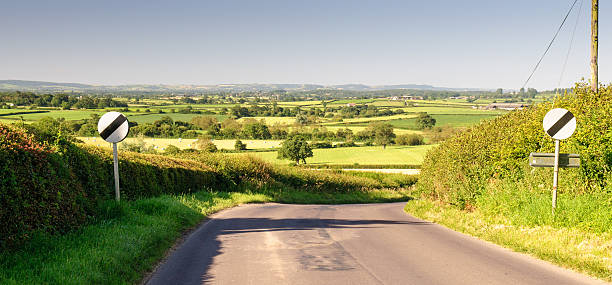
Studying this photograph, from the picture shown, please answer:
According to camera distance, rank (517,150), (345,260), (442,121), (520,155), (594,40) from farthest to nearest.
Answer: (442,121), (594,40), (520,155), (517,150), (345,260)

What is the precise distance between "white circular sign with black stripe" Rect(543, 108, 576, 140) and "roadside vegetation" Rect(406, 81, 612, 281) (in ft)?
4.09

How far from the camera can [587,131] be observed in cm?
1082

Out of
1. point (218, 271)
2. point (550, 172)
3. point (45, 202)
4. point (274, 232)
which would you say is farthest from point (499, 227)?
point (45, 202)

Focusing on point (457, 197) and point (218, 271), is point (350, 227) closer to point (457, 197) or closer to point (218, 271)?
point (457, 197)

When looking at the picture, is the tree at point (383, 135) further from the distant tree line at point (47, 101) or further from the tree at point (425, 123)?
the distant tree line at point (47, 101)

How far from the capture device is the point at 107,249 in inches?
288

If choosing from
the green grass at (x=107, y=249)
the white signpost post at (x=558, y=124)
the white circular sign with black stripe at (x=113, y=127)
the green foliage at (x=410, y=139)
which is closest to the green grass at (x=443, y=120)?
the green foliage at (x=410, y=139)

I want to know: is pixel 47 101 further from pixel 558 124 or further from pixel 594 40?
pixel 558 124

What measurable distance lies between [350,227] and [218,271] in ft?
19.4

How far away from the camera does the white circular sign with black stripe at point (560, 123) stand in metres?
9.65

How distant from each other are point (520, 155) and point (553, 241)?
581cm

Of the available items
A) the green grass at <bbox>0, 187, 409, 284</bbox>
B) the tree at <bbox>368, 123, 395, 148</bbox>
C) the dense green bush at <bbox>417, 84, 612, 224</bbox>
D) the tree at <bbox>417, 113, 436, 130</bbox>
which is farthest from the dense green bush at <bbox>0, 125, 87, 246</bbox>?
the tree at <bbox>417, 113, 436, 130</bbox>

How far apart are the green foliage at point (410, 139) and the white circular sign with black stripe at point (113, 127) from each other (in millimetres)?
85197

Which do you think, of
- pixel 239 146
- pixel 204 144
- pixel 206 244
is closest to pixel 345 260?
pixel 206 244
